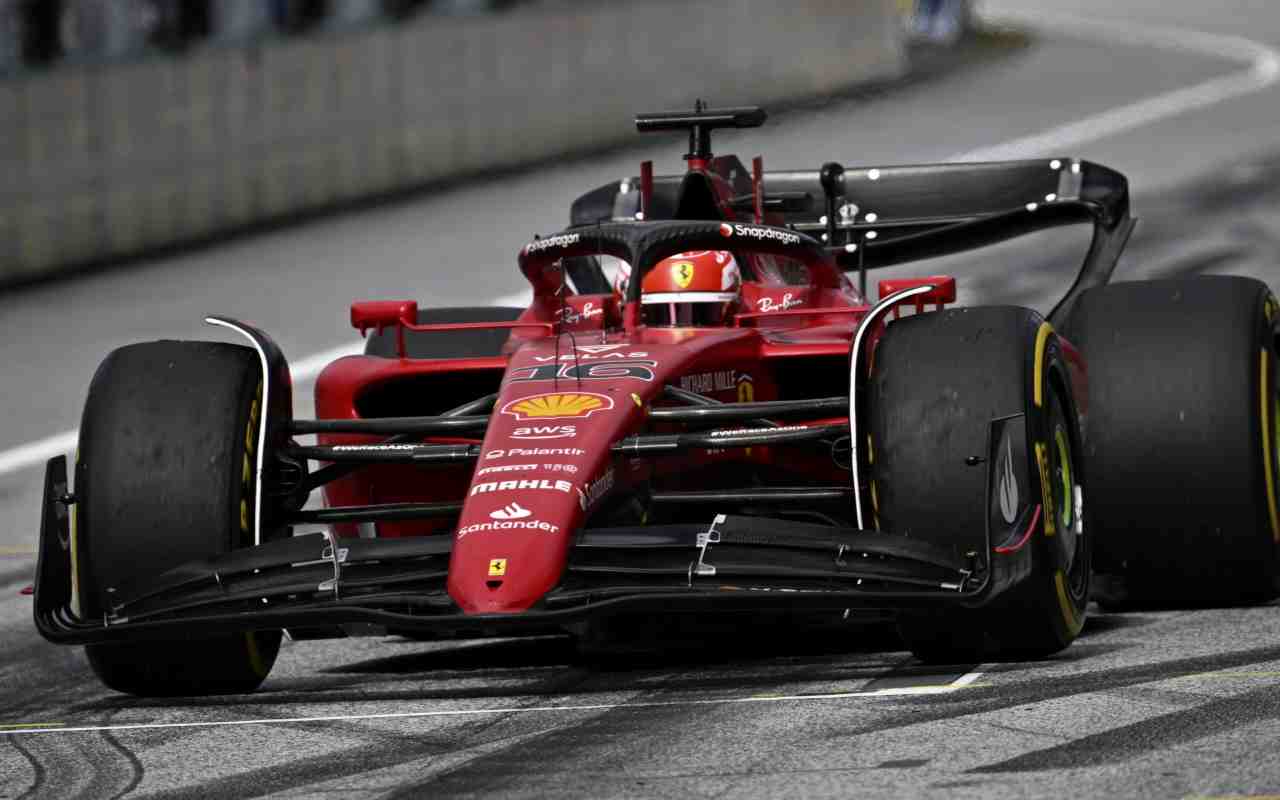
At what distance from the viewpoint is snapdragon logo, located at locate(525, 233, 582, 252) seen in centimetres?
891

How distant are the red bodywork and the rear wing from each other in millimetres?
1674

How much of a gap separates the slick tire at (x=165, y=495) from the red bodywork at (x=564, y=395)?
2.55 ft

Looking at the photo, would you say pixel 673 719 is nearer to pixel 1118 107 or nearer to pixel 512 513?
pixel 512 513

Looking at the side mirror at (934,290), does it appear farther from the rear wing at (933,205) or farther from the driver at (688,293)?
the rear wing at (933,205)

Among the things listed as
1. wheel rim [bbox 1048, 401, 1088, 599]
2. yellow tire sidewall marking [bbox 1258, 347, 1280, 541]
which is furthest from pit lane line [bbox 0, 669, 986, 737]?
yellow tire sidewall marking [bbox 1258, 347, 1280, 541]

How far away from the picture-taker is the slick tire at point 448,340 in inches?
397

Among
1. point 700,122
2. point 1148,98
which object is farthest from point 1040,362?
point 1148,98

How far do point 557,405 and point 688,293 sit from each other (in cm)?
147

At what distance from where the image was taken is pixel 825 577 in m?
6.92

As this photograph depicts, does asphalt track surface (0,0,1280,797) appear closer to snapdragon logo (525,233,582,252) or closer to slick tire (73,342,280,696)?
slick tire (73,342,280,696)

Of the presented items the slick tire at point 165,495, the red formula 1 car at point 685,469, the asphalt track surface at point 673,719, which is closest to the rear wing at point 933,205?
the red formula 1 car at point 685,469

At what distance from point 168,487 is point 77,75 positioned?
12.6 meters

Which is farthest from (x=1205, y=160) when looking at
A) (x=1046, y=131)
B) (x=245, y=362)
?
(x=245, y=362)

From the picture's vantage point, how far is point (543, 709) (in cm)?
711
